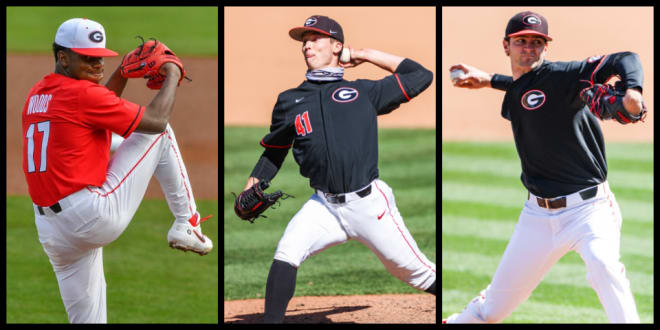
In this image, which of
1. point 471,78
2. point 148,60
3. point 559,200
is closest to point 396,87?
point 471,78

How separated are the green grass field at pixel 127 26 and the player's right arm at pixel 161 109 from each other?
9.62m

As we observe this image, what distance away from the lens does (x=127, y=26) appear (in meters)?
16.2

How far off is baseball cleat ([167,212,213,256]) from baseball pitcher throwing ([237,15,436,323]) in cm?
49

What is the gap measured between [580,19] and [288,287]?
8179 millimetres

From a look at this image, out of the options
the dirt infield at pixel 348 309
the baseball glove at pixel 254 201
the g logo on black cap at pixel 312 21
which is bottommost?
the dirt infield at pixel 348 309

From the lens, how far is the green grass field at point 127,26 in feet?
47.3

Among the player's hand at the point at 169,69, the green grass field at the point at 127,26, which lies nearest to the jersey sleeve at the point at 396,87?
the player's hand at the point at 169,69

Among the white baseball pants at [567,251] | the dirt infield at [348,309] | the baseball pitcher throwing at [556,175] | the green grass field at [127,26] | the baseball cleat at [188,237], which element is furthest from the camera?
the green grass field at [127,26]

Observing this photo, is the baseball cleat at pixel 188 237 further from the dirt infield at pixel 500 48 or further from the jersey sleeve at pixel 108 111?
the dirt infield at pixel 500 48

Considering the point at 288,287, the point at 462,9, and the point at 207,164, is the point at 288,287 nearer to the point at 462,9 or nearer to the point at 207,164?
the point at 207,164

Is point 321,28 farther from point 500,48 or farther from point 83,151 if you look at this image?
point 500,48

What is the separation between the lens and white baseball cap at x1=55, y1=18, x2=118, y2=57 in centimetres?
409

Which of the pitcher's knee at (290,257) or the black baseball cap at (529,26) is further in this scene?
the black baseball cap at (529,26)

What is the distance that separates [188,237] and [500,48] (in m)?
6.80
